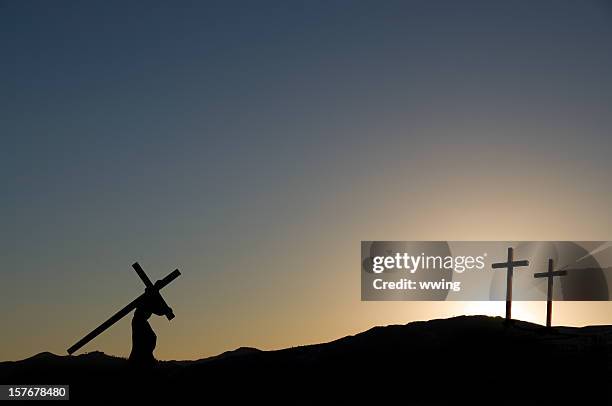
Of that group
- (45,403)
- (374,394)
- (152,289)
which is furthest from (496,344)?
(45,403)

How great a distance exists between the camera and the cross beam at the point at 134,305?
36.1 m

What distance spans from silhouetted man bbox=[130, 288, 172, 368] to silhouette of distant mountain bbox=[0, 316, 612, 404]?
62cm

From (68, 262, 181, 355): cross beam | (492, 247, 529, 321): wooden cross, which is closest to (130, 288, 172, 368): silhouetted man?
(68, 262, 181, 355): cross beam

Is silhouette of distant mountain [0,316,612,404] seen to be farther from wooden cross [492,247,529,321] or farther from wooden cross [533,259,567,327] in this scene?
wooden cross [533,259,567,327]

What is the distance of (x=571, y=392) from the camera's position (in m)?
32.6

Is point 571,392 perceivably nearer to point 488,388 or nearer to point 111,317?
point 488,388

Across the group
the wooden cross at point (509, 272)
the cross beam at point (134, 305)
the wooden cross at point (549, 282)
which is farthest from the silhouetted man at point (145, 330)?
the wooden cross at point (549, 282)

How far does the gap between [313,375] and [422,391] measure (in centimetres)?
549

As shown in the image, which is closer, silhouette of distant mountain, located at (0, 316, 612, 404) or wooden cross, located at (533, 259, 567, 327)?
silhouette of distant mountain, located at (0, 316, 612, 404)

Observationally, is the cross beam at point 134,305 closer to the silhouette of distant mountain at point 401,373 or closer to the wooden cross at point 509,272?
the silhouette of distant mountain at point 401,373

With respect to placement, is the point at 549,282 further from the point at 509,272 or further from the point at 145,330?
the point at 145,330

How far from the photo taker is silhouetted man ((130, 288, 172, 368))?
114ft

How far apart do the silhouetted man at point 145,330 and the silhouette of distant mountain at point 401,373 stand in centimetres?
62

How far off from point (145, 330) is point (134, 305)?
1.57 m
